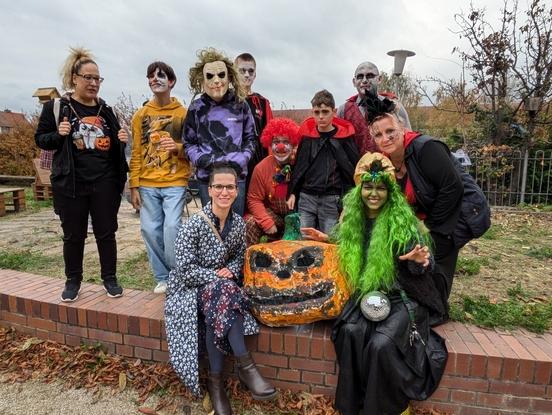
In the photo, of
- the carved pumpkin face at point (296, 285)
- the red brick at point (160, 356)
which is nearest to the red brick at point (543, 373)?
the carved pumpkin face at point (296, 285)

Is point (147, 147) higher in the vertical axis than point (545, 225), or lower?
higher

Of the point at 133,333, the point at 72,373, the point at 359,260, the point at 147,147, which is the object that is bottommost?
the point at 72,373

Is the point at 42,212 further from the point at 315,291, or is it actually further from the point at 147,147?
the point at 315,291

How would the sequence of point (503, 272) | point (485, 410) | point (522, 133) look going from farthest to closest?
point (522, 133)
point (503, 272)
point (485, 410)

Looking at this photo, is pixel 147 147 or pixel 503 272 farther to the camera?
pixel 503 272

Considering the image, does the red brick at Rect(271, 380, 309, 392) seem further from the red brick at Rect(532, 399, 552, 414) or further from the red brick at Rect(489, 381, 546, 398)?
the red brick at Rect(532, 399, 552, 414)

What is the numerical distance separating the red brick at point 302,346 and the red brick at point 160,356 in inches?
36.8

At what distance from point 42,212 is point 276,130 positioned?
23.7 ft

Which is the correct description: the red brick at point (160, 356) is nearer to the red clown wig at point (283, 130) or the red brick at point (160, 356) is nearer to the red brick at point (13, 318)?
the red brick at point (13, 318)

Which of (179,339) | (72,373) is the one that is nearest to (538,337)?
(179,339)

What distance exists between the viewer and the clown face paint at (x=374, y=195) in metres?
2.27

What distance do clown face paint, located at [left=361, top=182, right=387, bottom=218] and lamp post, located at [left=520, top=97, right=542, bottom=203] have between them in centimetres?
833

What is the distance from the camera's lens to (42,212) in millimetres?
8242

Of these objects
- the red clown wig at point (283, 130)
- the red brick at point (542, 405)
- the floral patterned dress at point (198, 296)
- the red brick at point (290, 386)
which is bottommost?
the red brick at point (290, 386)
